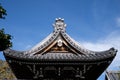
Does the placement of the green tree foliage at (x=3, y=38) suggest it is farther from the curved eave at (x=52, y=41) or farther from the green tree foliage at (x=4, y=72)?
the curved eave at (x=52, y=41)

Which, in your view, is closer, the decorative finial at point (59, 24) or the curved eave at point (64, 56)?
the curved eave at point (64, 56)

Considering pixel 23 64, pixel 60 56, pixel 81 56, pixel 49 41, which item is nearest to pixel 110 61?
pixel 81 56

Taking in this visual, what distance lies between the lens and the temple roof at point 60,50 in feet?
48.8

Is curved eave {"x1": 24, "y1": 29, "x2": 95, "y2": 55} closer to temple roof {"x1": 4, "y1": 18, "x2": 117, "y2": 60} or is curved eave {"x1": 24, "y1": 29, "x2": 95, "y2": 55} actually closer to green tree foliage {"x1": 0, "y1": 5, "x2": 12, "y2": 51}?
temple roof {"x1": 4, "y1": 18, "x2": 117, "y2": 60}

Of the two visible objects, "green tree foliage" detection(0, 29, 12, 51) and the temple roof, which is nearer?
the temple roof

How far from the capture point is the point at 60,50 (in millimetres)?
16266

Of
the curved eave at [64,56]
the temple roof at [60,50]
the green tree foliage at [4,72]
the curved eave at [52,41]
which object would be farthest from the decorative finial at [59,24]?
the green tree foliage at [4,72]

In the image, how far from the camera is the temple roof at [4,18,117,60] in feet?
48.8

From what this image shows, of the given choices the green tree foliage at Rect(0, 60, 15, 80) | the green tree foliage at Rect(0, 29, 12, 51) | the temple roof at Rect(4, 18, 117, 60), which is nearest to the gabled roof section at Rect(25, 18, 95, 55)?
the temple roof at Rect(4, 18, 117, 60)

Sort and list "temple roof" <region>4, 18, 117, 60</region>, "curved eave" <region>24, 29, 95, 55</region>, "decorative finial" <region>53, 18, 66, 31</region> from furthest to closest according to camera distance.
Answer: "decorative finial" <region>53, 18, 66, 31</region>
"curved eave" <region>24, 29, 95, 55</region>
"temple roof" <region>4, 18, 117, 60</region>

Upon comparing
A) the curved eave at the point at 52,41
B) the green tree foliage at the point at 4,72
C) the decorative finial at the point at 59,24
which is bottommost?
the green tree foliage at the point at 4,72

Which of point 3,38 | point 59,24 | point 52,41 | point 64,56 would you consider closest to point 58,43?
point 52,41

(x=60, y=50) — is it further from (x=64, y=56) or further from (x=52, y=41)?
(x=64, y=56)

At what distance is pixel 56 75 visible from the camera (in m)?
15.5
